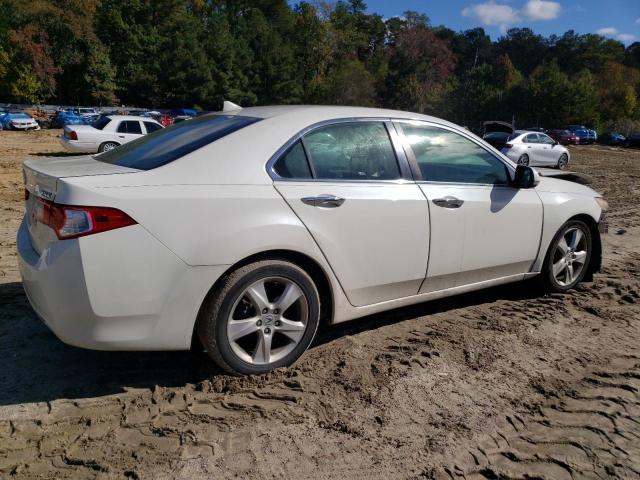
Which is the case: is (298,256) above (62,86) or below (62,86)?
below

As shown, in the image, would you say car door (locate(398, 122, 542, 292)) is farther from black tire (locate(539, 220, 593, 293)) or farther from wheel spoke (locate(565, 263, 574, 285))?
wheel spoke (locate(565, 263, 574, 285))

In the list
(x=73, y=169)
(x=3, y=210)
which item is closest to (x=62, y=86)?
(x=3, y=210)

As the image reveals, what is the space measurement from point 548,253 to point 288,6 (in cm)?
8838

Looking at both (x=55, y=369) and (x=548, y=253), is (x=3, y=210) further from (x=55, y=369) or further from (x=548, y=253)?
(x=548, y=253)

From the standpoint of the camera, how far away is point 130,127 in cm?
1792

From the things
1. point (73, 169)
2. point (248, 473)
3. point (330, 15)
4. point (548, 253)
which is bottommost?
point (248, 473)

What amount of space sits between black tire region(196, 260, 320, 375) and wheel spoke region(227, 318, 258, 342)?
0.03 m

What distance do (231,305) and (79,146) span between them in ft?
51.8

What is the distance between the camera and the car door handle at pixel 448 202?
3.73 meters

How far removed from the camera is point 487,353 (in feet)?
12.0

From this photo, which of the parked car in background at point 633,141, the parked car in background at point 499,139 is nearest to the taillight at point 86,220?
the parked car in background at point 499,139

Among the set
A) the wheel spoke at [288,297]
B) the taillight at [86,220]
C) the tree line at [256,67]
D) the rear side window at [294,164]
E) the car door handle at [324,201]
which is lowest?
the wheel spoke at [288,297]

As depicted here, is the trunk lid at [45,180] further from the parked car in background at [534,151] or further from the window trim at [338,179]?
the parked car in background at [534,151]

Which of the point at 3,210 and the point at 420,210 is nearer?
the point at 420,210
